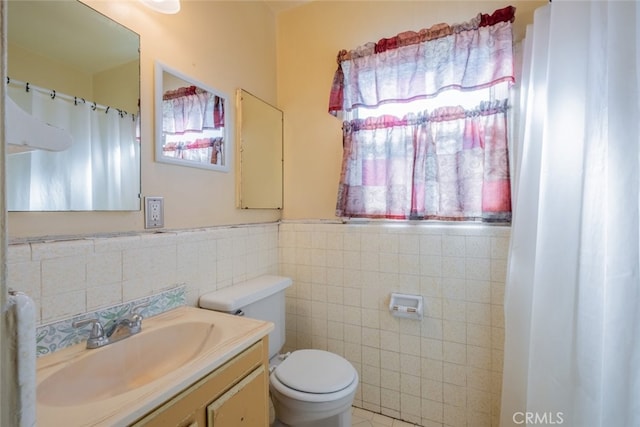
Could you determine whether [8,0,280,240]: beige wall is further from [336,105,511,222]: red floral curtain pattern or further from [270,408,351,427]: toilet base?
[270,408,351,427]: toilet base

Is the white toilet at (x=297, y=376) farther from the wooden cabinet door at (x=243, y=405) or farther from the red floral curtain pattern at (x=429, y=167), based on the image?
the red floral curtain pattern at (x=429, y=167)

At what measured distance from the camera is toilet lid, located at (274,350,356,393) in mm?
1310

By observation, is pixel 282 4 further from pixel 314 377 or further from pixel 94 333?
pixel 314 377

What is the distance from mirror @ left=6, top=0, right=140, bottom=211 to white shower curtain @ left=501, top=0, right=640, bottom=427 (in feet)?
5.35

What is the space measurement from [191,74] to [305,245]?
1200 mm

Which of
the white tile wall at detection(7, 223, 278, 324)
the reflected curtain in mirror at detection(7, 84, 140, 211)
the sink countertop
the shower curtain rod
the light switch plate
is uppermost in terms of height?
the shower curtain rod

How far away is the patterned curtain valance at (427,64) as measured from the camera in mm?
1471

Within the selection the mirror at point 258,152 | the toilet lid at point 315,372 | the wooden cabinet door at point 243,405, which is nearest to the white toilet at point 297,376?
the toilet lid at point 315,372

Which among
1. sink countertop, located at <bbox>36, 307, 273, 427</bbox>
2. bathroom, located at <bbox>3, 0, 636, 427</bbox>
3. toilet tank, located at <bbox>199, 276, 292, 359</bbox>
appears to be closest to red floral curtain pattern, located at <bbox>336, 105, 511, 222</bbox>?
bathroom, located at <bbox>3, 0, 636, 427</bbox>

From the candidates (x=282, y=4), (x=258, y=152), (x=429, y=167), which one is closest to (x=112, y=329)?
(x=258, y=152)

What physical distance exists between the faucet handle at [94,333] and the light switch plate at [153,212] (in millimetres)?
393

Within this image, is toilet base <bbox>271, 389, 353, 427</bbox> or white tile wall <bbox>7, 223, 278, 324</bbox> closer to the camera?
white tile wall <bbox>7, 223, 278, 324</bbox>

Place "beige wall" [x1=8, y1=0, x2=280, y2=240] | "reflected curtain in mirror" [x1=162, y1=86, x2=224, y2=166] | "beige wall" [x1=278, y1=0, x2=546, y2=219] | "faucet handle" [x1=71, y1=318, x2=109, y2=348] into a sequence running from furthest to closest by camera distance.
A: "beige wall" [x1=278, y1=0, x2=546, y2=219] → "reflected curtain in mirror" [x1=162, y1=86, x2=224, y2=166] → "beige wall" [x1=8, y1=0, x2=280, y2=240] → "faucet handle" [x1=71, y1=318, x2=109, y2=348]

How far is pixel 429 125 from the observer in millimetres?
1635
